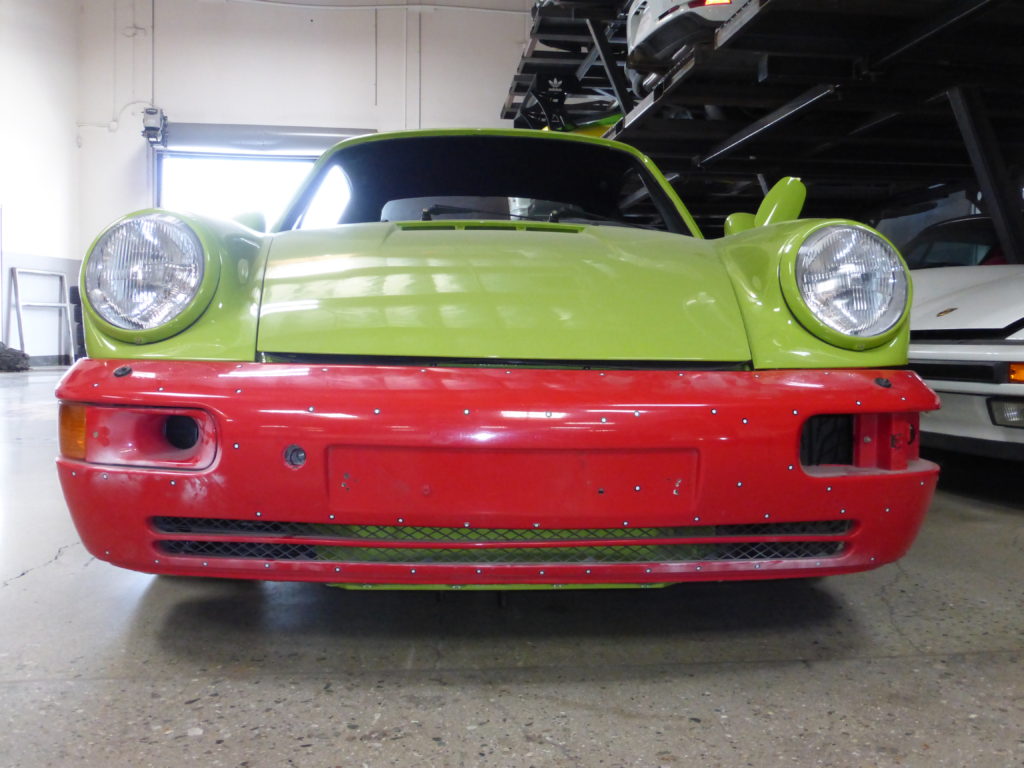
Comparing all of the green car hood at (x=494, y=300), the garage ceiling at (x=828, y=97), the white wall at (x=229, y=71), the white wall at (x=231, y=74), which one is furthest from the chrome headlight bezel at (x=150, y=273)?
the white wall at (x=229, y=71)

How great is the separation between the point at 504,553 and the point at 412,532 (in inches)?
6.2

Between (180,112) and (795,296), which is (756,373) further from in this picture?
(180,112)

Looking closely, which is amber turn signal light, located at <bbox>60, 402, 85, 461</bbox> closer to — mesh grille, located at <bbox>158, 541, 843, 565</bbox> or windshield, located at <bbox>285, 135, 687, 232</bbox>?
mesh grille, located at <bbox>158, 541, 843, 565</bbox>

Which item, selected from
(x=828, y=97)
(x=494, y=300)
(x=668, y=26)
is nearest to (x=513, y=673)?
(x=494, y=300)

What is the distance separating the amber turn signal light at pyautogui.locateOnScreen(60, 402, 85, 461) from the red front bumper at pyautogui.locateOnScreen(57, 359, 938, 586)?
18mm

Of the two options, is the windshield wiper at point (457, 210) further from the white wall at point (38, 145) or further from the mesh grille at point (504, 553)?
the white wall at point (38, 145)

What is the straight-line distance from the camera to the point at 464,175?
2.36 meters

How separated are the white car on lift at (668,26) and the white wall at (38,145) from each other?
9.05m

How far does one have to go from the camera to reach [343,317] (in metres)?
1.36

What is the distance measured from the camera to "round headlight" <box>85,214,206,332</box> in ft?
4.42

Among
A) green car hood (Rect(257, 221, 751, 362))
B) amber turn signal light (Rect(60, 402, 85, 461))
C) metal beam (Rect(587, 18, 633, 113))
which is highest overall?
metal beam (Rect(587, 18, 633, 113))

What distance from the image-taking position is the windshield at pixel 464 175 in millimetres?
2320

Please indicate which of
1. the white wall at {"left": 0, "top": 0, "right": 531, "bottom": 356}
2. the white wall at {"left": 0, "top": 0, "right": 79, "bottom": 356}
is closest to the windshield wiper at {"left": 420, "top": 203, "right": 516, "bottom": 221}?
the white wall at {"left": 0, "top": 0, "right": 531, "bottom": 356}

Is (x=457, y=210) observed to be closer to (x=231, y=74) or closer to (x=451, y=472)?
(x=451, y=472)
